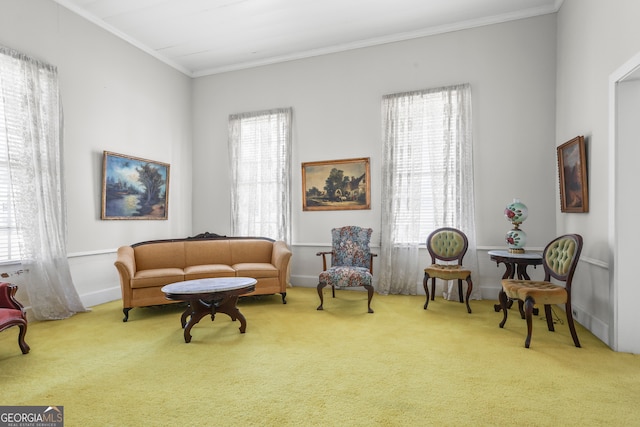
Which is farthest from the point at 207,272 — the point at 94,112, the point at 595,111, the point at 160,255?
the point at 595,111

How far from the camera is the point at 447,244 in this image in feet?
17.5

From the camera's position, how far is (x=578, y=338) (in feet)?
11.8

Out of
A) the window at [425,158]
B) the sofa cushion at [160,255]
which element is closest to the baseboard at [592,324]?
the window at [425,158]

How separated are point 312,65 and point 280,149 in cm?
163

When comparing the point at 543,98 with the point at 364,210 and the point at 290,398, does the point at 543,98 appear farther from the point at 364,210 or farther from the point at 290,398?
the point at 290,398

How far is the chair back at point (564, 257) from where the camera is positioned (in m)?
3.52

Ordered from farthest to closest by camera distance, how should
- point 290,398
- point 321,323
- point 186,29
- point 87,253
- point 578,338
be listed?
point 186,29 < point 87,253 < point 321,323 < point 578,338 < point 290,398

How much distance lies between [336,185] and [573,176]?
11.2 feet

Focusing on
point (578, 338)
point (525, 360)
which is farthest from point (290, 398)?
point (578, 338)

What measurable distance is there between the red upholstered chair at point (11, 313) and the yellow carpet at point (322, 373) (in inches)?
6.6

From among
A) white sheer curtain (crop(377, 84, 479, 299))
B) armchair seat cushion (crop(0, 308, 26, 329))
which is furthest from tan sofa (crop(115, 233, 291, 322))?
white sheer curtain (crop(377, 84, 479, 299))

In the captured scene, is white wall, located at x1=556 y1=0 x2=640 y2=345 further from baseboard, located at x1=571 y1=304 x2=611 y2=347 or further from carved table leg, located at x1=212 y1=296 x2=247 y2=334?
carved table leg, located at x1=212 y1=296 x2=247 y2=334

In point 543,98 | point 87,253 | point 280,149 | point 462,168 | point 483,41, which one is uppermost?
point 483,41

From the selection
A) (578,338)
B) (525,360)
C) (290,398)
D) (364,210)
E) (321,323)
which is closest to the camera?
(290,398)
